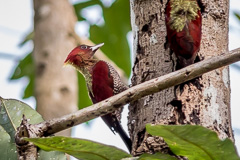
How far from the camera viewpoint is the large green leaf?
2.06 meters

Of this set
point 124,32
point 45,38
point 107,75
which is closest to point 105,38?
point 124,32

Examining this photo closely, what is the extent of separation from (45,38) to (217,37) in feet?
6.10

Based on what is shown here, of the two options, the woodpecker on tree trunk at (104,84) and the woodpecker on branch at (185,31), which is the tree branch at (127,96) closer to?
the woodpecker on branch at (185,31)

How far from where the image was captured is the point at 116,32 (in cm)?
435

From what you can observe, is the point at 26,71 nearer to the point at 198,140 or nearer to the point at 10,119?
the point at 10,119

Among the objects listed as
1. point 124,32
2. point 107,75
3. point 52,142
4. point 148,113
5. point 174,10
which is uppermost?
point 124,32

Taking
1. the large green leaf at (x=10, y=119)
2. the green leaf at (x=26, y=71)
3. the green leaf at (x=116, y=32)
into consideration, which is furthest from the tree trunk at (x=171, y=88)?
the green leaf at (x=26, y=71)

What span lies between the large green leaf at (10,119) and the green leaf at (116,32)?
2.20 metres

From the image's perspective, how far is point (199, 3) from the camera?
2467mm

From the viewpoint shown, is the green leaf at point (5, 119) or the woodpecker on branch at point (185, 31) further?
the woodpecker on branch at point (185, 31)

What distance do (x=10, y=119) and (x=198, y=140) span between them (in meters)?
0.78

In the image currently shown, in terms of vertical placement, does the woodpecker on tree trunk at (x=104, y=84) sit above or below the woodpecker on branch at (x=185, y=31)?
below

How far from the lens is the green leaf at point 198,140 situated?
1.68m

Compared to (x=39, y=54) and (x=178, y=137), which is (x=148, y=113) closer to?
(x=178, y=137)
